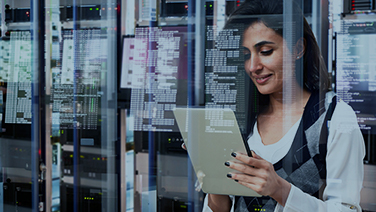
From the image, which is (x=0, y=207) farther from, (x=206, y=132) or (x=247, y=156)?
(x=247, y=156)

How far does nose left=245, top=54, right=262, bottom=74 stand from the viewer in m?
1.87

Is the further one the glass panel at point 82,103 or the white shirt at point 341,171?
the glass panel at point 82,103

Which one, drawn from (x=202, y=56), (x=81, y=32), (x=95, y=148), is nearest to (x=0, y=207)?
(x=95, y=148)

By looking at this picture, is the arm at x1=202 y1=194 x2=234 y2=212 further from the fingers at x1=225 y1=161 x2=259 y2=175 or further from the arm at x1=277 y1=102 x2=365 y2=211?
the arm at x1=277 y1=102 x2=365 y2=211

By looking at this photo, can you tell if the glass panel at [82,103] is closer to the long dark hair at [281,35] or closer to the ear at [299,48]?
the long dark hair at [281,35]

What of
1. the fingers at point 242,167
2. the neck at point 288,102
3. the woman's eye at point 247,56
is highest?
the woman's eye at point 247,56

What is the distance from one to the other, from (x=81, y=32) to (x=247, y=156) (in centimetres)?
130

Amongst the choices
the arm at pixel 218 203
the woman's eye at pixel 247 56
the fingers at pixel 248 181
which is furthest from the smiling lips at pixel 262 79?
the arm at pixel 218 203

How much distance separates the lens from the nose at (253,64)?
1.87 meters

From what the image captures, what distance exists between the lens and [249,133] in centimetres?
189

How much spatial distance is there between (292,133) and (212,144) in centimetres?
41

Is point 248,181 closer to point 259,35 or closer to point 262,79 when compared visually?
point 262,79

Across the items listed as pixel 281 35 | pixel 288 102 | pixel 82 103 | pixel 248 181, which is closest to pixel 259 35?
pixel 281 35

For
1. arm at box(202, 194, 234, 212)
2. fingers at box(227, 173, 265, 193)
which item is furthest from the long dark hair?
arm at box(202, 194, 234, 212)
